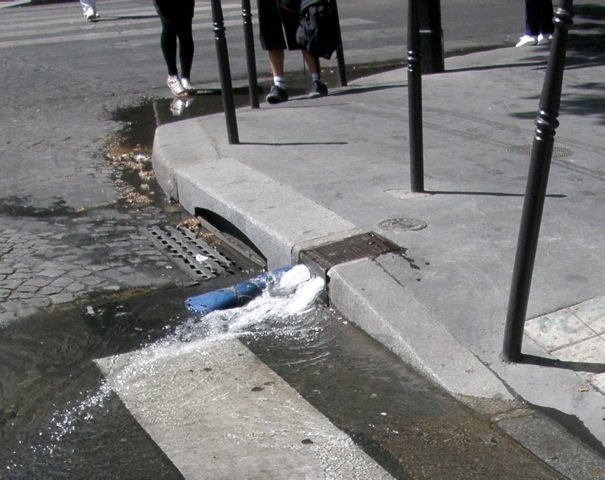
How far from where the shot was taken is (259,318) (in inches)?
169

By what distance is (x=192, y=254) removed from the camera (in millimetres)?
5258

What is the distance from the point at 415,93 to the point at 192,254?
161 centimetres

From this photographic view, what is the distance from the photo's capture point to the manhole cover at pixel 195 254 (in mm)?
4992

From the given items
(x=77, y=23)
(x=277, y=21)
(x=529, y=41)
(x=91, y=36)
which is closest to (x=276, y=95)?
(x=277, y=21)

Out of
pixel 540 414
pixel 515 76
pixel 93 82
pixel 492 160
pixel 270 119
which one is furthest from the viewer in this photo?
pixel 93 82

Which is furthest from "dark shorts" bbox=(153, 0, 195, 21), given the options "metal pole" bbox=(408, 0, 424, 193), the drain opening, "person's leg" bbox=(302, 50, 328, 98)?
"metal pole" bbox=(408, 0, 424, 193)

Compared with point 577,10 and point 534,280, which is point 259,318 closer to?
point 534,280

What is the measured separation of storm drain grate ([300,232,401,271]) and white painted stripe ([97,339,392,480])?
0.69 metres

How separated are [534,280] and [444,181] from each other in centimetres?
155

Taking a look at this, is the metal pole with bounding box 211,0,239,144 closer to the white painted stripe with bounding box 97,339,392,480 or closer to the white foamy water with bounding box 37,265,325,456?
the white foamy water with bounding box 37,265,325,456

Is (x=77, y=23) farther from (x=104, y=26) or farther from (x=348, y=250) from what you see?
(x=348, y=250)

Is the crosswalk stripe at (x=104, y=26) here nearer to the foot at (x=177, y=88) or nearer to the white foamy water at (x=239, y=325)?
the foot at (x=177, y=88)

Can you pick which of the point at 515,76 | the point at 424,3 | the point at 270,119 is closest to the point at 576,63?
the point at 515,76

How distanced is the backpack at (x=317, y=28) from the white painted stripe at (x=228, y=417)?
4.75m
